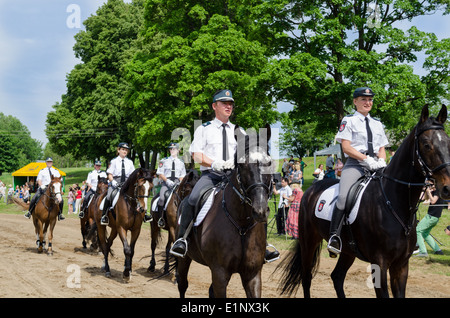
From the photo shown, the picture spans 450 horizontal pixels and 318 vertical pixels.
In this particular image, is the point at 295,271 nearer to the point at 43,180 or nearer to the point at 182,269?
the point at 182,269

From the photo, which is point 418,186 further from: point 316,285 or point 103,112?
point 103,112

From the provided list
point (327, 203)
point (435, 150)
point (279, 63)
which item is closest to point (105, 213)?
point (327, 203)

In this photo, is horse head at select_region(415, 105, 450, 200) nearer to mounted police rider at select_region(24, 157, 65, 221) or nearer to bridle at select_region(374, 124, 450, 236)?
bridle at select_region(374, 124, 450, 236)

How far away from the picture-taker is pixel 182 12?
30812 millimetres

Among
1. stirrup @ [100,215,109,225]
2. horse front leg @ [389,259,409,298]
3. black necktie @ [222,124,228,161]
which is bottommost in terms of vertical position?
horse front leg @ [389,259,409,298]

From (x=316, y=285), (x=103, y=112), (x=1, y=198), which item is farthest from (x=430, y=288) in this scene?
(x=1, y=198)

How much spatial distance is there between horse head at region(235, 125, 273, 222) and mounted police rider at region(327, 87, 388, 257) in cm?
200

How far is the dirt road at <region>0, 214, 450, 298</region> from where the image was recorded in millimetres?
8766

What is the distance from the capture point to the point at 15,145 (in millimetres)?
111938

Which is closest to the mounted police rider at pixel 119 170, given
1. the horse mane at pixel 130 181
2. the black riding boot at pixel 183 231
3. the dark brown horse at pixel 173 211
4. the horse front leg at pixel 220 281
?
the horse mane at pixel 130 181

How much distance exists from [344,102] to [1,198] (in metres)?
39.3

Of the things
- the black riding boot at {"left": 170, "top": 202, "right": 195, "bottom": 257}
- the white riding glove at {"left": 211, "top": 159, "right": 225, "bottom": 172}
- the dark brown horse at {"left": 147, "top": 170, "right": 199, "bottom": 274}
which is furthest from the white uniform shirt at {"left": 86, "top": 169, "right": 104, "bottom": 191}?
the white riding glove at {"left": 211, "top": 159, "right": 225, "bottom": 172}

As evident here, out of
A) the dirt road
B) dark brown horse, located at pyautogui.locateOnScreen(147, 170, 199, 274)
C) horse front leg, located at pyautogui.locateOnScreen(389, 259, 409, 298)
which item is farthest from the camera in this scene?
dark brown horse, located at pyautogui.locateOnScreen(147, 170, 199, 274)

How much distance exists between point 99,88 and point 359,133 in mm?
40482
